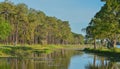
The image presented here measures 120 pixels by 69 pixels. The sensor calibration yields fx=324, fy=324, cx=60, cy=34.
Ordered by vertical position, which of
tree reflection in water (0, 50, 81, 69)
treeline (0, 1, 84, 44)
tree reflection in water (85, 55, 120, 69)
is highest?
treeline (0, 1, 84, 44)

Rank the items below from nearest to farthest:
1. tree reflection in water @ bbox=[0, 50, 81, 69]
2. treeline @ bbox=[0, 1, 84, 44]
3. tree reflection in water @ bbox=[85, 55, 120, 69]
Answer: tree reflection in water @ bbox=[0, 50, 81, 69]
tree reflection in water @ bbox=[85, 55, 120, 69]
treeline @ bbox=[0, 1, 84, 44]

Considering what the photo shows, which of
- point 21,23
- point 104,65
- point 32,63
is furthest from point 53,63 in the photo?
point 21,23

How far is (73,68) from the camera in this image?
44812 millimetres

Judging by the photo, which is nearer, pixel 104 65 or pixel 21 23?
pixel 104 65

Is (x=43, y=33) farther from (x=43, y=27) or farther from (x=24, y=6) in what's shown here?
(x=24, y=6)

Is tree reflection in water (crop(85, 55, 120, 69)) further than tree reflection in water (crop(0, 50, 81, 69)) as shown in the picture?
Yes

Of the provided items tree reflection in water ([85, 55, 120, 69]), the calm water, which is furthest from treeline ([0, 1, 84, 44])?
tree reflection in water ([85, 55, 120, 69])

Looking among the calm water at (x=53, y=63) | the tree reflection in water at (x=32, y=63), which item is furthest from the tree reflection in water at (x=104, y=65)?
the tree reflection in water at (x=32, y=63)

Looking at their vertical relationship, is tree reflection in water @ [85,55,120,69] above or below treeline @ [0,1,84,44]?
below

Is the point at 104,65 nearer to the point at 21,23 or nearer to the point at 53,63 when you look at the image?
the point at 53,63

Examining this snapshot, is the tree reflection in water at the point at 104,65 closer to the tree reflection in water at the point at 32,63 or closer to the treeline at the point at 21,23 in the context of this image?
the tree reflection in water at the point at 32,63

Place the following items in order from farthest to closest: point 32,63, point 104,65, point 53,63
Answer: point 53,63 → point 32,63 → point 104,65

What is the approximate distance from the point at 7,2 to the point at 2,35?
4496 cm

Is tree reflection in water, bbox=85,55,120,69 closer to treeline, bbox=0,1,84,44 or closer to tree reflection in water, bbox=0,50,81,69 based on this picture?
tree reflection in water, bbox=0,50,81,69
